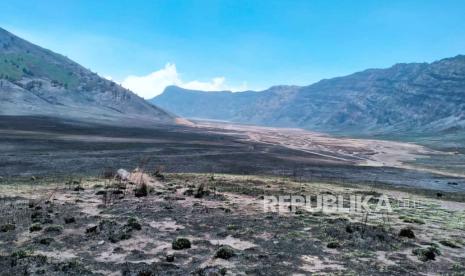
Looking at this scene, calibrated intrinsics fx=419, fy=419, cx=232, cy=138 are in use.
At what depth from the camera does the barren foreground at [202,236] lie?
20.9 meters

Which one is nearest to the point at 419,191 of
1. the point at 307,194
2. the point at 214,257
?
the point at 307,194

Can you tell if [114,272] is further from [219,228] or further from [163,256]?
[219,228]

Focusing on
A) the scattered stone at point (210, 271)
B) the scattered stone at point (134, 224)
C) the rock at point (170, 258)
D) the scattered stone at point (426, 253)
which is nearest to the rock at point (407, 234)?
the scattered stone at point (426, 253)

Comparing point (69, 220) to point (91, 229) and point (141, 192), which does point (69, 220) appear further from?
point (141, 192)

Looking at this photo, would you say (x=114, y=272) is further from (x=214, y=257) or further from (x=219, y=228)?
(x=219, y=228)

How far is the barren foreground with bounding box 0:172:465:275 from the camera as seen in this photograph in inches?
821

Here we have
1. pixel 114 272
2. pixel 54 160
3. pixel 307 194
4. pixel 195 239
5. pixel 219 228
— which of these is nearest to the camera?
pixel 114 272

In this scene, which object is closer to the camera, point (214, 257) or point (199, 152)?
point (214, 257)

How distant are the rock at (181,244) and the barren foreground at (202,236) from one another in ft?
0.19

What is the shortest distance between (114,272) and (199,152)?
7195cm

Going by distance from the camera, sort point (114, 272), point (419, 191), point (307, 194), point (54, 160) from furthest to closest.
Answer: point (54, 160) → point (419, 191) → point (307, 194) → point (114, 272)

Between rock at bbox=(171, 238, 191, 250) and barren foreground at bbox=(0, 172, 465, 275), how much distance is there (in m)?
0.06

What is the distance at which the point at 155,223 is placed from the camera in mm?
29031

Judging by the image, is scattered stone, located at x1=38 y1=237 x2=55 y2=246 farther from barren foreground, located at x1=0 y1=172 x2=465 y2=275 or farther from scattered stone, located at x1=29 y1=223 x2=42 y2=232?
scattered stone, located at x1=29 y1=223 x2=42 y2=232
